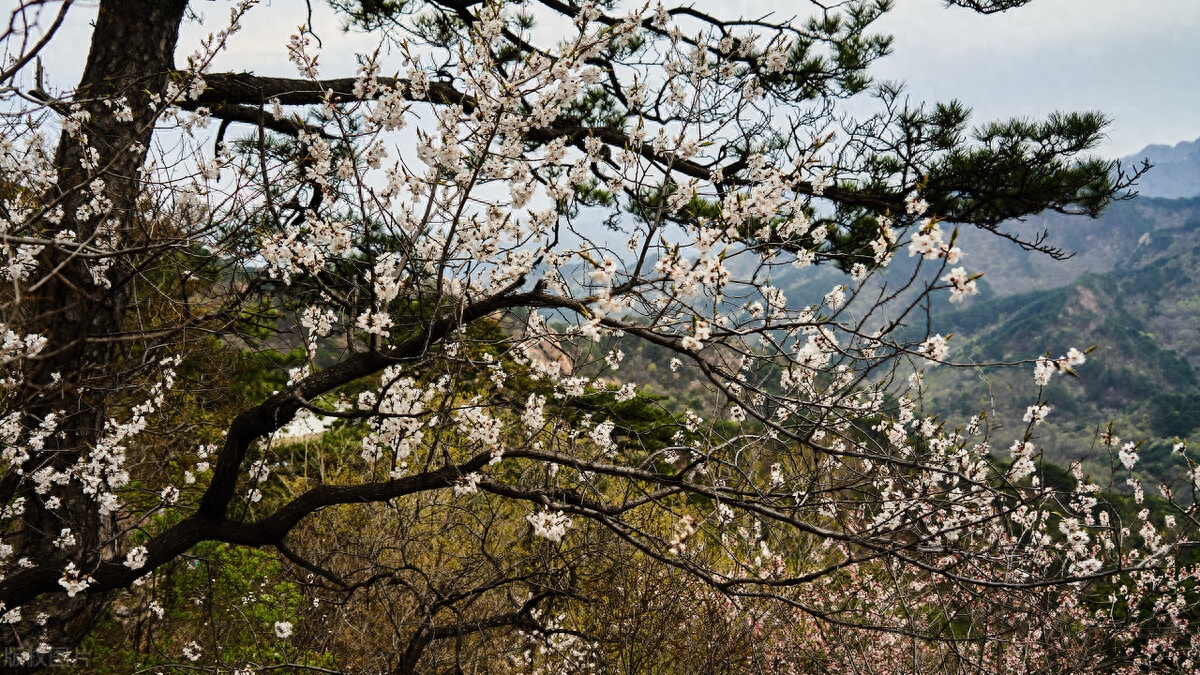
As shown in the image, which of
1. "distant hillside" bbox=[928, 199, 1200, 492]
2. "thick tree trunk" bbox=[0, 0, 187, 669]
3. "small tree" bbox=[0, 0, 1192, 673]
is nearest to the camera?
"small tree" bbox=[0, 0, 1192, 673]

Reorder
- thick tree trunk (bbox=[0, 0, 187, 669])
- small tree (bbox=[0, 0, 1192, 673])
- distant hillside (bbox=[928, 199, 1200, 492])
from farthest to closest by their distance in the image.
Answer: distant hillside (bbox=[928, 199, 1200, 492])
thick tree trunk (bbox=[0, 0, 187, 669])
small tree (bbox=[0, 0, 1192, 673])

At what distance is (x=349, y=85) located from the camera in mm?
4352

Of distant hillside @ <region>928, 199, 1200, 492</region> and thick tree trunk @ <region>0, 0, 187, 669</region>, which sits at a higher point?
distant hillside @ <region>928, 199, 1200, 492</region>

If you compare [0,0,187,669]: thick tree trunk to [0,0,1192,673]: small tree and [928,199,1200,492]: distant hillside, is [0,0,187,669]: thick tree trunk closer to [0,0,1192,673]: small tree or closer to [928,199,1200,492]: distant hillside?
[0,0,1192,673]: small tree

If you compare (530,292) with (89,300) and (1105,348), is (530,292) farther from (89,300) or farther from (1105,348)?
(1105,348)

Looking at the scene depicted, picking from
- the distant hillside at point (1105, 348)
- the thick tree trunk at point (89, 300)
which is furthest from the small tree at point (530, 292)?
the distant hillside at point (1105, 348)

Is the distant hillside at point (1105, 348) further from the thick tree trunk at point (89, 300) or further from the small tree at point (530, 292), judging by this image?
the thick tree trunk at point (89, 300)

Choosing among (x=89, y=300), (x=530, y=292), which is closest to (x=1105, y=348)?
(x=530, y=292)

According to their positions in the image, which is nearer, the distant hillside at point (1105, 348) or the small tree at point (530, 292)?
the small tree at point (530, 292)

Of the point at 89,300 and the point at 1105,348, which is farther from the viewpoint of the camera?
the point at 1105,348

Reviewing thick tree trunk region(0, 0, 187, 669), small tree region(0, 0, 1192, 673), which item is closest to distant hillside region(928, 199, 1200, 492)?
A: small tree region(0, 0, 1192, 673)

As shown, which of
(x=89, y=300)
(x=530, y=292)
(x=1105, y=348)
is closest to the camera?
(x=530, y=292)

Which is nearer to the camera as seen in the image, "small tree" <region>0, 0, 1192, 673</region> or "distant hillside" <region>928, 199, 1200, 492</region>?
"small tree" <region>0, 0, 1192, 673</region>

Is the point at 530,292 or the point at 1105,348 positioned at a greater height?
the point at 1105,348
